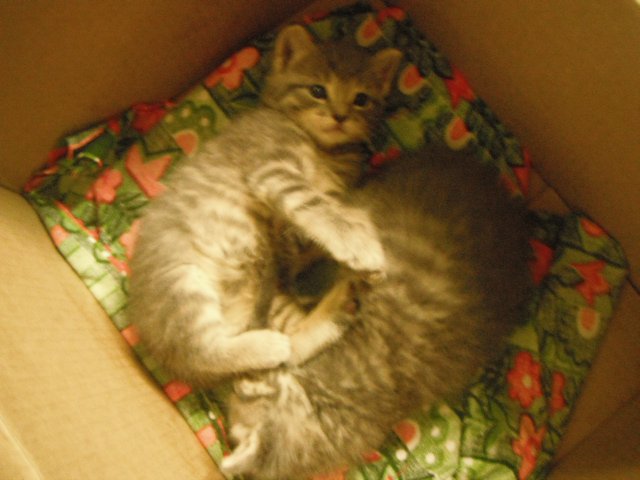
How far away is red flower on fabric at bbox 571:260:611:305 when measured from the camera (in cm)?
136

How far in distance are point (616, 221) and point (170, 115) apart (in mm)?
1294

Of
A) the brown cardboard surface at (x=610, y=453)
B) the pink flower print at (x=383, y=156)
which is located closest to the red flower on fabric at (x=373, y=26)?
the pink flower print at (x=383, y=156)

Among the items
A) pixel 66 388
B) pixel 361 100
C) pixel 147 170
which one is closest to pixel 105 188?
pixel 147 170

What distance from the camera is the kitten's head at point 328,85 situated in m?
1.23

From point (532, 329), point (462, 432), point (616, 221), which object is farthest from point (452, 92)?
point (462, 432)

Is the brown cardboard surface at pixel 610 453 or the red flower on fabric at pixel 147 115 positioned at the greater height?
the red flower on fabric at pixel 147 115

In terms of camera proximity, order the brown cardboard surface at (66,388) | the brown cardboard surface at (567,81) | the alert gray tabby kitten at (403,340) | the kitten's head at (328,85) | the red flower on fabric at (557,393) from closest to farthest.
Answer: the brown cardboard surface at (66,388), the brown cardboard surface at (567,81), the alert gray tabby kitten at (403,340), the kitten's head at (328,85), the red flower on fabric at (557,393)

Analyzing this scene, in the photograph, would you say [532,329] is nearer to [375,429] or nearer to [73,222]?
[375,429]

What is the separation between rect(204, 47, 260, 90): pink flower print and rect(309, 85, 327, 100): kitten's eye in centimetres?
32

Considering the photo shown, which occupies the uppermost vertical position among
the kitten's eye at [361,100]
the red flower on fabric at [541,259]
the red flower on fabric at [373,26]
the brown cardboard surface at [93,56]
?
the brown cardboard surface at [93,56]

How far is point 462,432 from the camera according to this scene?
4.16 feet

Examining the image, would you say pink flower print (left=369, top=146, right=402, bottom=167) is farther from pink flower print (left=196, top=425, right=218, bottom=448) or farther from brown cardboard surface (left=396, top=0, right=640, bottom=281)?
pink flower print (left=196, top=425, right=218, bottom=448)

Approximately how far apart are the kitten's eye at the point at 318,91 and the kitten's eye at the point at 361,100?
8cm

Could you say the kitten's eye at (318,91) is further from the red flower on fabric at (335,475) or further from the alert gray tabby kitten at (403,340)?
the red flower on fabric at (335,475)
